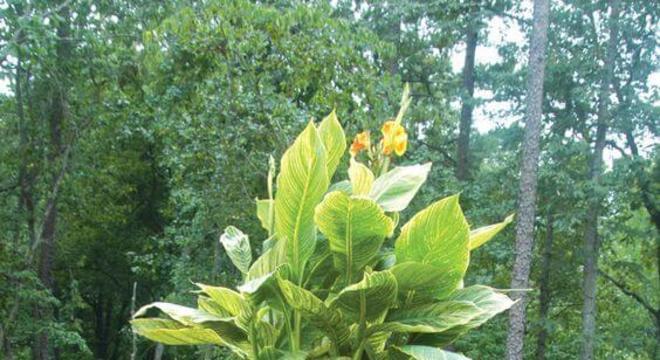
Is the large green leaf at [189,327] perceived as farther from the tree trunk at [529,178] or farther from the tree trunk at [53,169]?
the tree trunk at [529,178]

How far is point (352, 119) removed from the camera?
5.88 m

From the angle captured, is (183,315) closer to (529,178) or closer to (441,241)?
(441,241)

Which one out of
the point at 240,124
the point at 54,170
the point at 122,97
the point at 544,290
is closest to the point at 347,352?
the point at 240,124

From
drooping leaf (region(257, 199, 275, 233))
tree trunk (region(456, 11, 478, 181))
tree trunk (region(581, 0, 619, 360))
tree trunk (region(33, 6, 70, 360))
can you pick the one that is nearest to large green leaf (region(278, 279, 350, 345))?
drooping leaf (region(257, 199, 275, 233))

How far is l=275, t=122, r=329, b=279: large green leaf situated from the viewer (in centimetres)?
158

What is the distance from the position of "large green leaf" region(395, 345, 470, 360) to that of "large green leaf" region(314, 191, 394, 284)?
206mm

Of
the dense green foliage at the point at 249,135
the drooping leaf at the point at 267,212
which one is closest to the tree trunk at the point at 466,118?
the dense green foliage at the point at 249,135

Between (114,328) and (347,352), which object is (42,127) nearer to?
(114,328)

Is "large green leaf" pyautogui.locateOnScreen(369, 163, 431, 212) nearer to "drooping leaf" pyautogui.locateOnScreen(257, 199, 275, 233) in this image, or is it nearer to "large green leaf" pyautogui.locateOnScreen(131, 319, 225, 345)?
"drooping leaf" pyautogui.locateOnScreen(257, 199, 275, 233)

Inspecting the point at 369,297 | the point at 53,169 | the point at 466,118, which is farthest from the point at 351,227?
the point at 466,118

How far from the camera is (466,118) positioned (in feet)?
37.4

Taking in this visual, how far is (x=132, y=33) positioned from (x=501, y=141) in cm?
522

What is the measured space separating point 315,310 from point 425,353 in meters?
0.25

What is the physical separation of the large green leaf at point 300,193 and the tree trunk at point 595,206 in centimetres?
770
